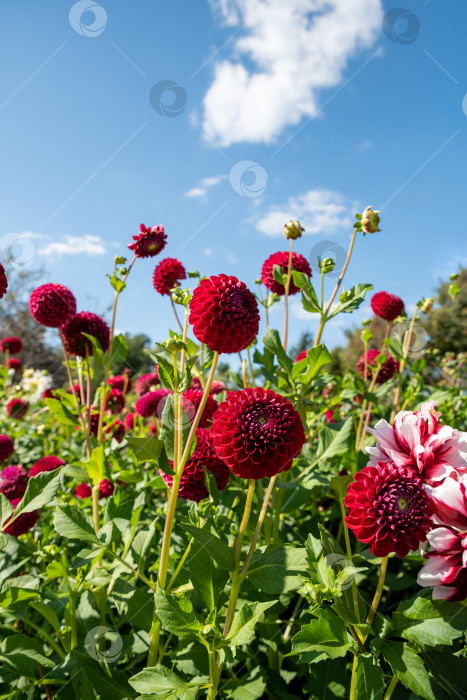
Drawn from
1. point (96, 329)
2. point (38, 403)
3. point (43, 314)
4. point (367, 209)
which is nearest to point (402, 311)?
point (367, 209)

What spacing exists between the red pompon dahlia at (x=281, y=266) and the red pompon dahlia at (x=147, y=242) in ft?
1.43

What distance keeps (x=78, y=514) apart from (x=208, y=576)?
40cm

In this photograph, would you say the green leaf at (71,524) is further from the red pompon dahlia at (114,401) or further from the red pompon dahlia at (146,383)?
the red pompon dahlia at (146,383)

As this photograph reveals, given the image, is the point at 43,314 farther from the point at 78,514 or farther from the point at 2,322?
the point at 2,322

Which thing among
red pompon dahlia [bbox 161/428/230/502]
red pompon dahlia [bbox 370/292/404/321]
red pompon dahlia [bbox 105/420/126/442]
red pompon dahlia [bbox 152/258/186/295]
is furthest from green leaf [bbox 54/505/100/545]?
red pompon dahlia [bbox 370/292/404/321]

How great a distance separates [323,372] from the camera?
142 cm

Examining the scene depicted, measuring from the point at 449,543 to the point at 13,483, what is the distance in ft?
5.66

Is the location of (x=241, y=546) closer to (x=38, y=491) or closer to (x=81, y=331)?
(x=38, y=491)

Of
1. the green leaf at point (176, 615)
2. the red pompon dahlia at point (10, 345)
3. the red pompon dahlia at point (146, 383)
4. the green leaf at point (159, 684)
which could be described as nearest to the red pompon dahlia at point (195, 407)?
the green leaf at point (176, 615)

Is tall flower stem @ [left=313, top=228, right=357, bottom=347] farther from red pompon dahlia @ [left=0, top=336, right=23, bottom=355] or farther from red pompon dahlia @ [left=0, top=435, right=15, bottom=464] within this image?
red pompon dahlia @ [left=0, top=336, right=23, bottom=355]

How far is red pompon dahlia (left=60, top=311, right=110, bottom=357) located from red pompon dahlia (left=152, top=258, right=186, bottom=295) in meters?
0.27

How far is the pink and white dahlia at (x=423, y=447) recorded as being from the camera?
86 centimetres

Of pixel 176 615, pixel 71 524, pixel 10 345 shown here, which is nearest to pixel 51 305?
pixel 71 524

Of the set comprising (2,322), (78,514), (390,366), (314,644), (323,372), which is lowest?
(314,644)
